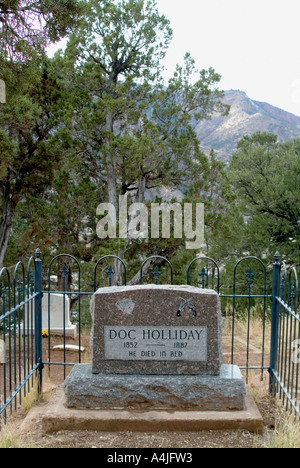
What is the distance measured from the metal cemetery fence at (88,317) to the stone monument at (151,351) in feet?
1.03

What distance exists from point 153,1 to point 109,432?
13.2m

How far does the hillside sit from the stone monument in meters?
46.9

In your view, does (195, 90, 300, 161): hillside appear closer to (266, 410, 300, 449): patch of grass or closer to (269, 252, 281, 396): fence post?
(269, 252, 281, 396): fence post

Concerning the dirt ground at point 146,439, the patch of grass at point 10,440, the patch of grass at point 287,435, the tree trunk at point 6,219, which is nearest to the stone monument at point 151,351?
the dirt ground at point 146,439

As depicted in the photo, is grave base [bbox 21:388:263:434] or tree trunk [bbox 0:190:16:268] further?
tree trunk [bbox 0:190:16:268]

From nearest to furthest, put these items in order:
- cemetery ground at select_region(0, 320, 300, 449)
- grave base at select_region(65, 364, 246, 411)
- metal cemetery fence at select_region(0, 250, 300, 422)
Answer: cemetery ground at select_region(0, 320, 300, 449) → grave base at select_region(65, 364, 246, 411) → metal cemetery fence at select_region(0, 250, 300, 422)

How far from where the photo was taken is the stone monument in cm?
388

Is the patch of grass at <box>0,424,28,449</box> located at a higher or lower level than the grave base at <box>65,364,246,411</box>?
lower

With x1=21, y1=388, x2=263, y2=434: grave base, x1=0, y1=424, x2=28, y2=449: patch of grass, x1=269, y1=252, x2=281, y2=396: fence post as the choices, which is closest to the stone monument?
x1=21, y1=388, x2=263, y2=434: grave base

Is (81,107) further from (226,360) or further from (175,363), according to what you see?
(175,363)

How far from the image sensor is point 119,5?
45.0ft

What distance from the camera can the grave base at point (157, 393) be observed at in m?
3.86

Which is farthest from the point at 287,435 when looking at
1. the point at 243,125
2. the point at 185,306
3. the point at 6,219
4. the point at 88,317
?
the point at 243,125
